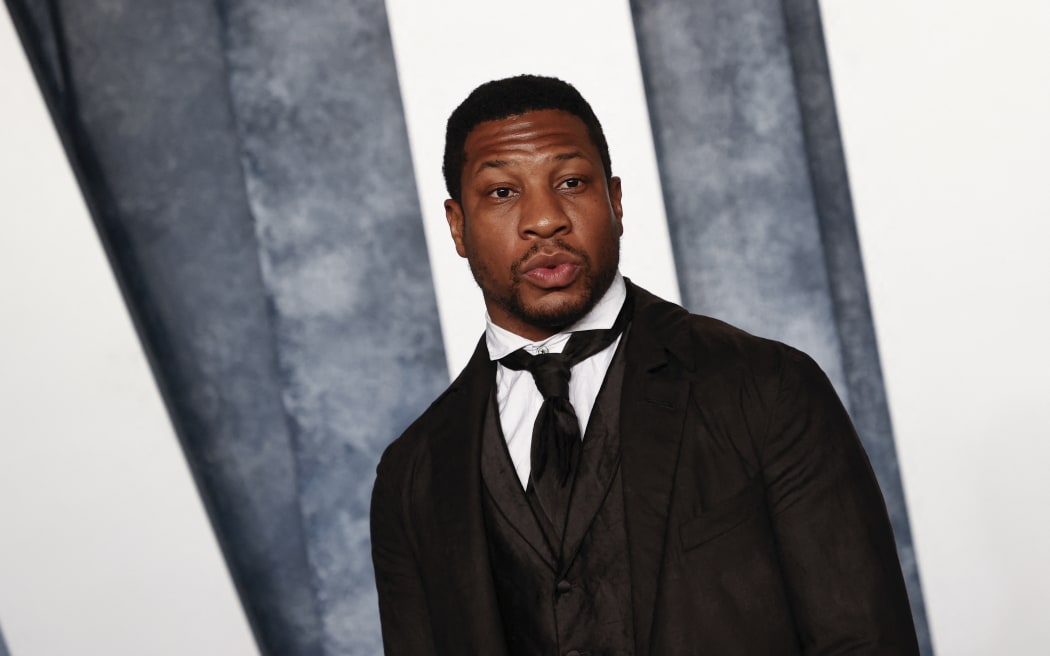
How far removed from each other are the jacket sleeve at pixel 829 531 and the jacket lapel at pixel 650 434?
140 millimetres

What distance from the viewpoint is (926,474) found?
259cm

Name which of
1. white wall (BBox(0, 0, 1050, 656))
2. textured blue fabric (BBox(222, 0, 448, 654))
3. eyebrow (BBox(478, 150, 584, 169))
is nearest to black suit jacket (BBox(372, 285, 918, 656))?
eyebrow (BBox(478, 150, 584, 169))

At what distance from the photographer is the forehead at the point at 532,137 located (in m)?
1.68

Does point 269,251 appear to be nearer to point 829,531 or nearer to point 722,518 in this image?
point 722,518

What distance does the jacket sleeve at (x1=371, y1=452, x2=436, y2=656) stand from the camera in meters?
1.81

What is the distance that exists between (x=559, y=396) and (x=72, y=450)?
5.50 feet

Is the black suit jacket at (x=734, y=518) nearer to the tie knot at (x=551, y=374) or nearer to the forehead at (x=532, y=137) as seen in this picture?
the tie knot at (x=551, y=374)

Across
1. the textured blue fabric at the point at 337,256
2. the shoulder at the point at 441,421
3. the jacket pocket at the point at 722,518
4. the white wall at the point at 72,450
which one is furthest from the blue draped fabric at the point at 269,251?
the jacket pocket at the point at 722,518

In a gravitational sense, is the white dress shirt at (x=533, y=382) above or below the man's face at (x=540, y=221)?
below

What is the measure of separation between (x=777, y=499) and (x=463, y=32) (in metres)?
1.58

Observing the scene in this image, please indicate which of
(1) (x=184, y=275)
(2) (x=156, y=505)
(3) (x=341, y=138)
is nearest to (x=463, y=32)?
(3) (x=341, y=138)

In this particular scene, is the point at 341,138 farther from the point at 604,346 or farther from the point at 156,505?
the point at 604,346

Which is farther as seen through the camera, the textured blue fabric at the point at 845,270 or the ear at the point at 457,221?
the textured blue fabric at the point at 845,270

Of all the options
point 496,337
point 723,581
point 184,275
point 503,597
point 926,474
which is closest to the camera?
point 723,581
